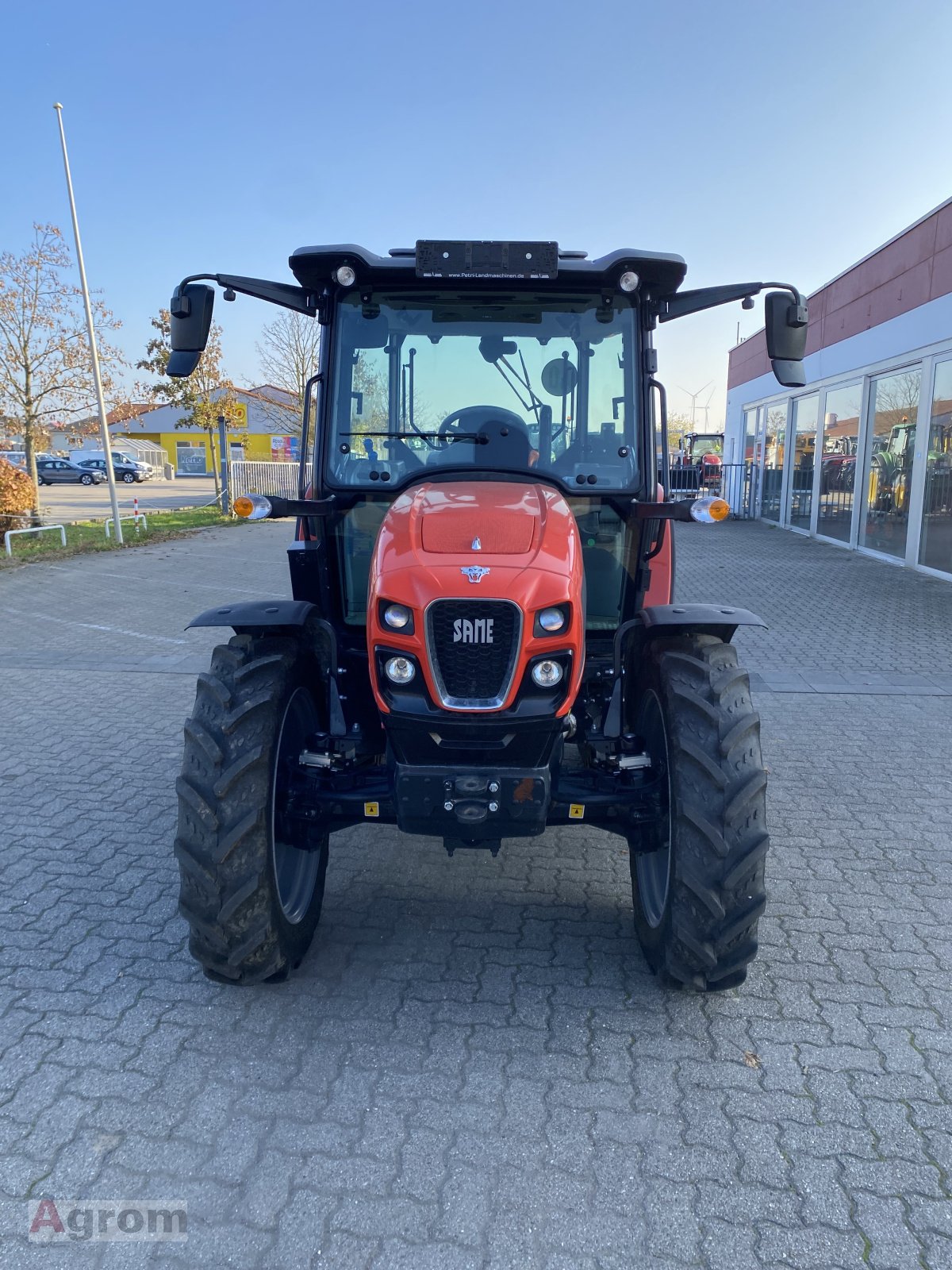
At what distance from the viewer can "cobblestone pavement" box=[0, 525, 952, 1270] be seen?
90.0 inches

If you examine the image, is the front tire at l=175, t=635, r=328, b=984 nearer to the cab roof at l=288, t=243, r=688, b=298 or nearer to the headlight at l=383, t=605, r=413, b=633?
the headlight at l=383, t=605, r=413, b=633

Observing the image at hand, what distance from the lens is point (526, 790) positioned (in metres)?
2.93

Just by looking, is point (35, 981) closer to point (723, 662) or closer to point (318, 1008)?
point (318, 1008)

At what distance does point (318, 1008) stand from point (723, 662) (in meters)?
1.84

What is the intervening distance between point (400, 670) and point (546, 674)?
0.46m

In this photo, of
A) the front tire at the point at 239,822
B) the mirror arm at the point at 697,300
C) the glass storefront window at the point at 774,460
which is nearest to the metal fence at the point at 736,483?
the glass storefront window at the point at 774,460

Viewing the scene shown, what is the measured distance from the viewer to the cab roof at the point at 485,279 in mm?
3420

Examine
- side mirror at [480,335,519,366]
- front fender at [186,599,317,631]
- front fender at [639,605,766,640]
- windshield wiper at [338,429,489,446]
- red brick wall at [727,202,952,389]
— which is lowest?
front fender at [639,605,766,640]

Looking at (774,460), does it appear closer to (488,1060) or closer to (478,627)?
(478,627)

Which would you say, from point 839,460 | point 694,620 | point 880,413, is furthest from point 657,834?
point 839,460

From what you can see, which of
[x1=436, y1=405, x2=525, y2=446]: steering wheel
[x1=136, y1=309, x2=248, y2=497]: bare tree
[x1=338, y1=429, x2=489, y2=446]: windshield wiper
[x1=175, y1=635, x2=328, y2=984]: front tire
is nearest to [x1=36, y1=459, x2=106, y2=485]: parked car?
[x1=136, y1=309, x2=248, y2=497]: bare tree

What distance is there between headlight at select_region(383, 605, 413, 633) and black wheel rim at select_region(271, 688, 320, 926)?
0.62 m

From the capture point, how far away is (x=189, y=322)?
11.4 feet

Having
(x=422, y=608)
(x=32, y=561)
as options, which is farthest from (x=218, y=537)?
(x=422, y=608)
